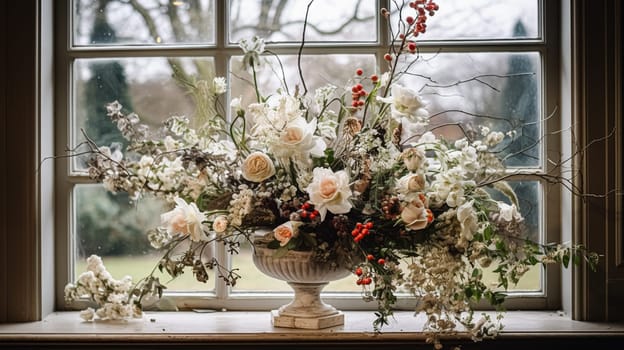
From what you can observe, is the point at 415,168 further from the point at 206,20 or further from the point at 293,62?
the point at 206,20

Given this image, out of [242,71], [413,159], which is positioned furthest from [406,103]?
[242,71]

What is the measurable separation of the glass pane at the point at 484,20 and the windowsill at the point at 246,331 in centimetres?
80

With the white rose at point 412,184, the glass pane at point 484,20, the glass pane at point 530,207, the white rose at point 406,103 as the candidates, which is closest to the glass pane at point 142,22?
the glass pane at point 484,20

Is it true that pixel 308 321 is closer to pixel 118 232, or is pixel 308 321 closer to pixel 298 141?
pixel 298 141

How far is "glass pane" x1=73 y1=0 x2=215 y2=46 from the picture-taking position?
2154 millimetres

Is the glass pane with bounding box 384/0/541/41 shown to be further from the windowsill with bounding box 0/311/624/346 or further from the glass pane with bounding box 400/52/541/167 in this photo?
the windowsill with bounding box 0/311/624/346

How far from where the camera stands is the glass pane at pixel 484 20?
2141 mm

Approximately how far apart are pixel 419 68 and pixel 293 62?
1.18 ft

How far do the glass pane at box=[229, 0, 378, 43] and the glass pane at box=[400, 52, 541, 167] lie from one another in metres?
0.19

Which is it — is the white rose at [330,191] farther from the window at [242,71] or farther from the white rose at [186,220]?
the window at [242,71]

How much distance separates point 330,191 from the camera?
1617 mm

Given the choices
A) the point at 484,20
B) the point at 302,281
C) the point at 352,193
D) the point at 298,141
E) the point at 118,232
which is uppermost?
the point at 484,20

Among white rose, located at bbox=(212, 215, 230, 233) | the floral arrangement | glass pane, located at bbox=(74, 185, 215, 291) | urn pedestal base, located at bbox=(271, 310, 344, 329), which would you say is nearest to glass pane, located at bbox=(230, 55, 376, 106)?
the floral arrangement

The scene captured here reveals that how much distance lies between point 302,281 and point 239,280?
363 millimetres
